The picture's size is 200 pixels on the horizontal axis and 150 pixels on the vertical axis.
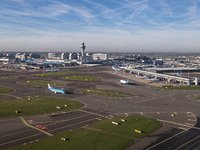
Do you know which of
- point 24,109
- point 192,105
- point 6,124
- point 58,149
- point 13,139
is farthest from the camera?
point 192,105

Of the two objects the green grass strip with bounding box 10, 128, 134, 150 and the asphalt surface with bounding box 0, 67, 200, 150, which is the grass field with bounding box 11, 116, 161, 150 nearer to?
the green grass strip with bounding box 10, 128, 134, 150

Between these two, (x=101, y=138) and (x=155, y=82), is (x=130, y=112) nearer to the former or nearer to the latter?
(x=101, y=138)

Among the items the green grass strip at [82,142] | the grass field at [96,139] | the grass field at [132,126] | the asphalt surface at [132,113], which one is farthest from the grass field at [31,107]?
the green grass strip at [82,142]

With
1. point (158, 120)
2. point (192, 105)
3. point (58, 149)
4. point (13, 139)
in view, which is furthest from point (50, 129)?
point (192, 105)

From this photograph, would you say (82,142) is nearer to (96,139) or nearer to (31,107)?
(96,139)

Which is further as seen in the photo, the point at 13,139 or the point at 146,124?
the point at 146,124

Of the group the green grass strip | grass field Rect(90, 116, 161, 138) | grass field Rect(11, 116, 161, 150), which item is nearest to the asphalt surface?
grass field Rect(90, 116, 161, 138)

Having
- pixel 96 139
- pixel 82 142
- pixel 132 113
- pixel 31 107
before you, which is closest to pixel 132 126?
pixel 96 139
